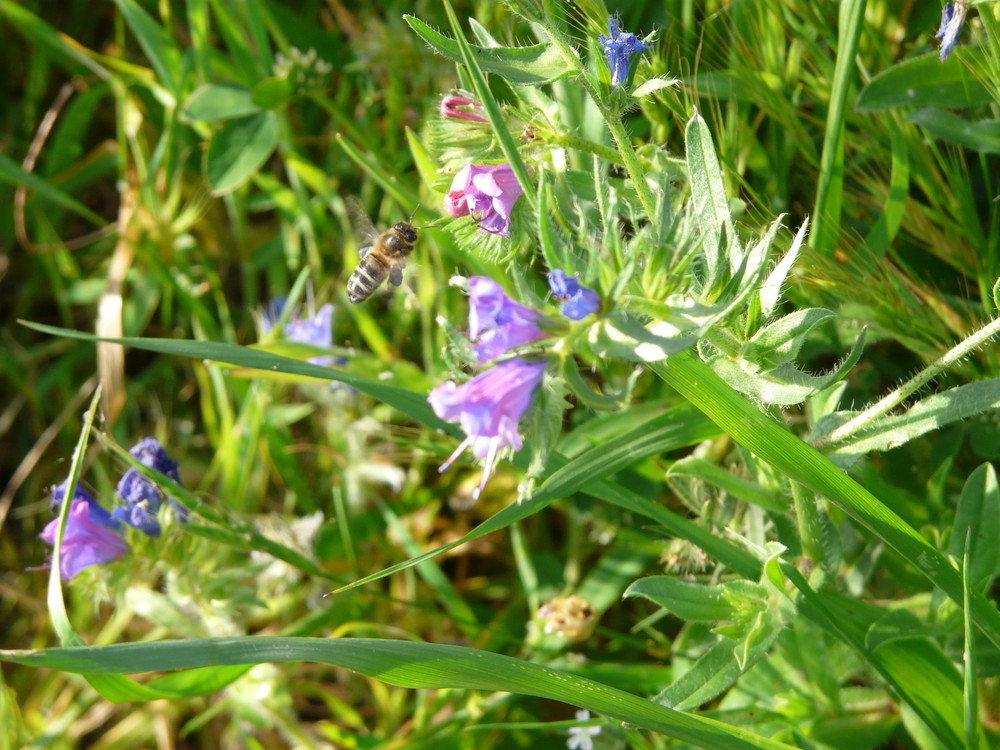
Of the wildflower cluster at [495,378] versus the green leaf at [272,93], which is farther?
the green leaf at [272,93]

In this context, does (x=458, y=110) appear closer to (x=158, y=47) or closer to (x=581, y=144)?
(x=581, y=144)

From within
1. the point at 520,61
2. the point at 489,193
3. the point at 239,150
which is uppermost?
the point at 520,61

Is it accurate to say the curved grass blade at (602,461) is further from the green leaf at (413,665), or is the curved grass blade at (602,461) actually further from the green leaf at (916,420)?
the green leaf at (916,420)

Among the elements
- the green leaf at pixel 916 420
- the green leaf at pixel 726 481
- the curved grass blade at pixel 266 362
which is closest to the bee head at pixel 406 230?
the curved grass blade at pixel 266 362

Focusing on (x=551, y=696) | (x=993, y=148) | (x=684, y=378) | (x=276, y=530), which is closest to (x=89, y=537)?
(x=276, y=530)

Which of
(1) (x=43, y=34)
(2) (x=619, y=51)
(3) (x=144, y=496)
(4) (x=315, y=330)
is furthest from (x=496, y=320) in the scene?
(1) (x=43, y=34)

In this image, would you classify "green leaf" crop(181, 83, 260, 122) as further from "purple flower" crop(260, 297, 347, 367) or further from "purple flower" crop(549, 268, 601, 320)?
"purple flower" crop(549, 268, 601, 320)
